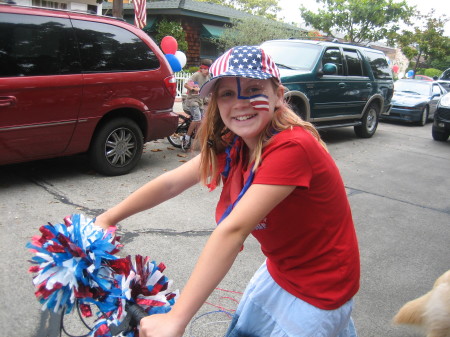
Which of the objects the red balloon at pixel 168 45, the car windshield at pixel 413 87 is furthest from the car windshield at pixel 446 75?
the red balloon at pixel 168 45

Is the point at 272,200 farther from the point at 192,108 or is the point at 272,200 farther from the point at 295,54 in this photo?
the point at 295,54

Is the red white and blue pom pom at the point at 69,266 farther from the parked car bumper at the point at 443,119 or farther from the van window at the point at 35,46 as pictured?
the parked car bumper at the point at 443,119

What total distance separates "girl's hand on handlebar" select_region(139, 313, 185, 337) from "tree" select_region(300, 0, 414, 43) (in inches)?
993

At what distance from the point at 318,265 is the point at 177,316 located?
2.09ft

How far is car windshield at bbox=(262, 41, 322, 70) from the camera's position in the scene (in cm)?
912

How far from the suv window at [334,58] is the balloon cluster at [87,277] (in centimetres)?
854

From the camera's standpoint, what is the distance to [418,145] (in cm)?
1150

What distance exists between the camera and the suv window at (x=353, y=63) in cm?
1020

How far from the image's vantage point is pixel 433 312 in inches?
107

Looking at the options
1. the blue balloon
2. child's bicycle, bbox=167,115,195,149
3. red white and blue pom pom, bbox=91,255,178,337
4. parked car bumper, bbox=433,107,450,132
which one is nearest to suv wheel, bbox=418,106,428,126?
parked car bumper, bbox=433,107,450,132

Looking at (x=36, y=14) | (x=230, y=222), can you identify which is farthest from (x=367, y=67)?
(x=230, y=222)

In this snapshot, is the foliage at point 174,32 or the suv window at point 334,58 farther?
the foliage at point 174,32

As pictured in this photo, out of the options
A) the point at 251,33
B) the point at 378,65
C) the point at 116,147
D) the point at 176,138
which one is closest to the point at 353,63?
the point at 378,65

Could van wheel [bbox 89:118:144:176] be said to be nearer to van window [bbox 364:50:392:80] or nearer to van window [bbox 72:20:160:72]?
van window [bbox 72:20:160:72]
